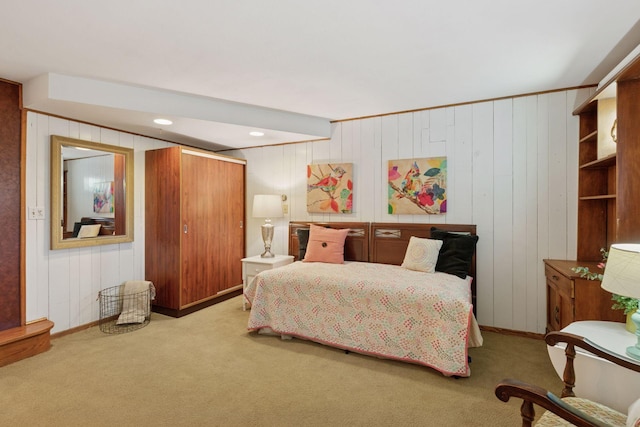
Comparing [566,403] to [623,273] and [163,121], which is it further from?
[163,121]

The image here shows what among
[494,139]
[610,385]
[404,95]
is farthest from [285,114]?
[610,385]

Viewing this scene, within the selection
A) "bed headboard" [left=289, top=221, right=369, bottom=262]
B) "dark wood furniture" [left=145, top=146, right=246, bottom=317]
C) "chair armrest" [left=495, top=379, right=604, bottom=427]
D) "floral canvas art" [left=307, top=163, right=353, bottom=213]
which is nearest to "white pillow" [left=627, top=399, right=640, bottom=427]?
"chair armrest" [left=495, top=379, right=604, bottom=427]

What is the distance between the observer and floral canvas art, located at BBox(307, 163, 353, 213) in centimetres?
412

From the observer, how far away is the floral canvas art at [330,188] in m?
4.12

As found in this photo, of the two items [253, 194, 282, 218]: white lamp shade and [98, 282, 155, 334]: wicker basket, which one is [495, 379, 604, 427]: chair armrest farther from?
[98, 282, 155, 334]: wicker basket

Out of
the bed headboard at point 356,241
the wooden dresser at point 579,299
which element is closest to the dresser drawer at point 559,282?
the wooden dresser at point 579,299

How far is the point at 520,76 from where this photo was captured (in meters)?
2.78

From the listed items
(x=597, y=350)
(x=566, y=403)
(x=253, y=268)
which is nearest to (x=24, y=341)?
(x=253, y=268)

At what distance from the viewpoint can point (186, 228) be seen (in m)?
3.92

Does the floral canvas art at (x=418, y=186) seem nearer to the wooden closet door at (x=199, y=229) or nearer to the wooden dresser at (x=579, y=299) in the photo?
the wooden dresser at (x=579, y=299)

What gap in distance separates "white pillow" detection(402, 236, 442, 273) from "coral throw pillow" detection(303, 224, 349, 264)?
779 mm

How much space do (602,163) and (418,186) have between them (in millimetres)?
1602

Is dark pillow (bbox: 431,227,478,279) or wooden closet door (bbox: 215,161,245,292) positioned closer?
dark pillow (bbox: 431,227,478,279)

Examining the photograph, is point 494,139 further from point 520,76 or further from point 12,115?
point 12,115
